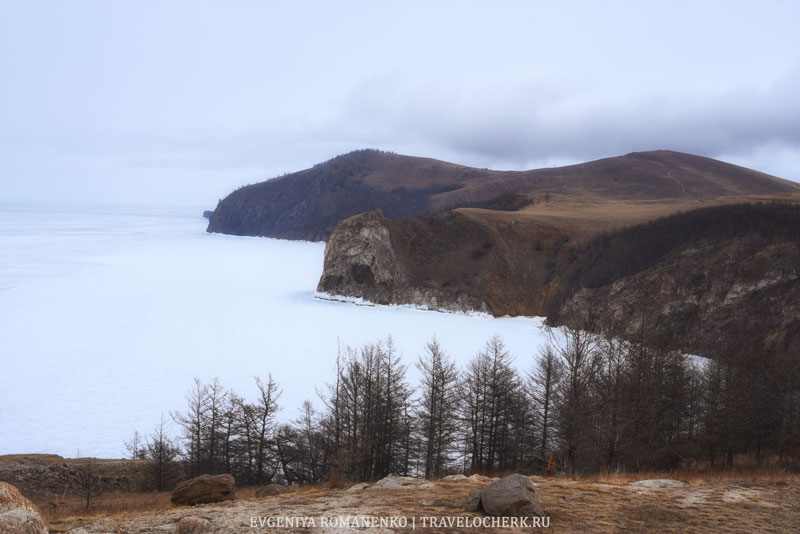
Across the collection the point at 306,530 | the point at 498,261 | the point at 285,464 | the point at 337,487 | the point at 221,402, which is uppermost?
the point at 498,261

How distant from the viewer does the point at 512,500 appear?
8.53 metres

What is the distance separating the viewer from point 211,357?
143 ft

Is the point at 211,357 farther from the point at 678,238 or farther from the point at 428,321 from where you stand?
the point at 678,238

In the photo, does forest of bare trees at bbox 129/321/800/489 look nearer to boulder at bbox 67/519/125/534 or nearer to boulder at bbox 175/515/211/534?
boulder at bbox 67/519/125/534

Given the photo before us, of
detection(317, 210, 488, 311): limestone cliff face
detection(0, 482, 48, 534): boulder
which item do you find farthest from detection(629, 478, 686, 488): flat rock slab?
detection(317, 210, 488, 311): limestone cliff face

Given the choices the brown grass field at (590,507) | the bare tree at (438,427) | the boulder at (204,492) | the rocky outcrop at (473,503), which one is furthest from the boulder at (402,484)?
the bare tree at (438,427)

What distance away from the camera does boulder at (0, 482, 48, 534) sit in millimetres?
6129

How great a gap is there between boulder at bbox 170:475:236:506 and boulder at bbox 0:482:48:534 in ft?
18.9

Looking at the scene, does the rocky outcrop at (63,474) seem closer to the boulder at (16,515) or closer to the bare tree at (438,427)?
the bare tree at (438,427)

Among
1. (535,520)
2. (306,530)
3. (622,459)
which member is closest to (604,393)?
(622,459)

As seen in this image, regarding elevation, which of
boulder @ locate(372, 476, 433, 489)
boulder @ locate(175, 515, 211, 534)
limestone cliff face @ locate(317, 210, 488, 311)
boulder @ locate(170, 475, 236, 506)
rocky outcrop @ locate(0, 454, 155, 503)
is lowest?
rocky outcrop @ locate(0, 454, 155, 503)

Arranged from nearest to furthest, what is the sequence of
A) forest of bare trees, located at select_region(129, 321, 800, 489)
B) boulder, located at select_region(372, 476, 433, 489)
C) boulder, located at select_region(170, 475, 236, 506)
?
boulder, located at select_region(372, 476, 433, 489) < boulder, located at select_region(170, 475, 236, 506) < forest of bare trees, located at select_region(129, 321, 800, 489)

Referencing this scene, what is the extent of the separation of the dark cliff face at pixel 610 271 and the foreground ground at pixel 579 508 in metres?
26.2

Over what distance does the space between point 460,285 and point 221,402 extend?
48064 mm
